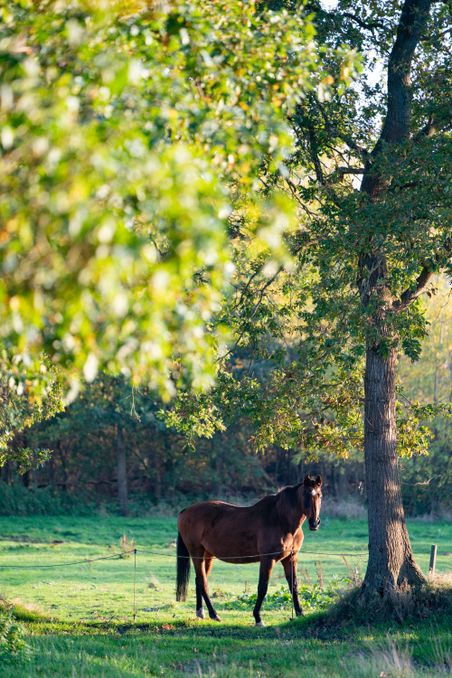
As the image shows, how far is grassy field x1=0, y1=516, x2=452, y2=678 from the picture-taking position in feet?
31.0

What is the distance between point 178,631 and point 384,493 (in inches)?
146

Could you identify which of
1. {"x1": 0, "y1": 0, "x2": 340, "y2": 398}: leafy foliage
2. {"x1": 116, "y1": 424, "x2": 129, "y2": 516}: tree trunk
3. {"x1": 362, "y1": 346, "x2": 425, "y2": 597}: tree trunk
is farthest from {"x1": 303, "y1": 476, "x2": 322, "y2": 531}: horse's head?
{"x1": 116, "y1": 424, "x2": 129, "y2": 516}: tree trunk

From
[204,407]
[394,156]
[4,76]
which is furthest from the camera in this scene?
[204,407]

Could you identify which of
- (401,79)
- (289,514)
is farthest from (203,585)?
(401,79)

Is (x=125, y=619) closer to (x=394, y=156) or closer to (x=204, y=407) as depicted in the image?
(x=204, y=407)

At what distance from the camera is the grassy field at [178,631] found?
9438mm

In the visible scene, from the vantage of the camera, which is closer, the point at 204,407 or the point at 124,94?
the point at 124,94

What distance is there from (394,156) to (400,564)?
600cm

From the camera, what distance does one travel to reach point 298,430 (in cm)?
1403

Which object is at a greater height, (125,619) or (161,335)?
(161,335)

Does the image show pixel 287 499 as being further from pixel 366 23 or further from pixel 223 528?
pixel 366 23

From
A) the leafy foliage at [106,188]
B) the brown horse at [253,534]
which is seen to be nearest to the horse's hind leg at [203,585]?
the brown horse at [253,534]

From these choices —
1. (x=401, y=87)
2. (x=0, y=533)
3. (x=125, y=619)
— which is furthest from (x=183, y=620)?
(x=0, y=533)

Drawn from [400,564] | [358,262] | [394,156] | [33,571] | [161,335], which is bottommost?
[33,571]
